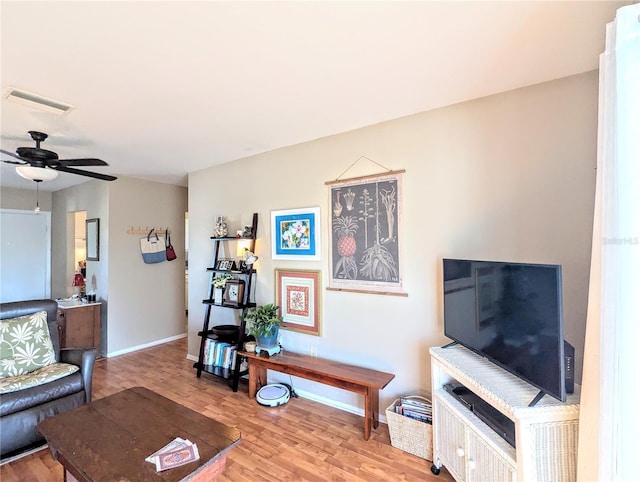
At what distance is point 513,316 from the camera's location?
1.57 metres

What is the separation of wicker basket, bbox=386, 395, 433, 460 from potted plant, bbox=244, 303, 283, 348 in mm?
1245

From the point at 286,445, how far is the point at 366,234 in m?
1.75

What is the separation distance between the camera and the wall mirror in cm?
434

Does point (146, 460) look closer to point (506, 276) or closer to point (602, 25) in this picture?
point (506, 276)

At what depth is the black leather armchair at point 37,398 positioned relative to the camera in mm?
2094

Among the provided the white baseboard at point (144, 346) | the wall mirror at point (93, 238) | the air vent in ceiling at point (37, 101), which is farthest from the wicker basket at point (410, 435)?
the wall mirror at point (93, 238)

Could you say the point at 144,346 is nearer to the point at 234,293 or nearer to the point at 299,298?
the point at 234,293

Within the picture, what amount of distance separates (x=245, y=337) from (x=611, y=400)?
2962mm

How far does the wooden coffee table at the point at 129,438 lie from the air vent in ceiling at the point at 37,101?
2.05 metres

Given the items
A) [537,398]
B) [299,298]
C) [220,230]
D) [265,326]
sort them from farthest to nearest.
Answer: [220,230], [299,298], [265,326], [537,398]

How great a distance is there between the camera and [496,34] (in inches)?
58.3

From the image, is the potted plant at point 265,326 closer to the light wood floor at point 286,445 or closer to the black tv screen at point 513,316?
the light wood floor at point 286,445

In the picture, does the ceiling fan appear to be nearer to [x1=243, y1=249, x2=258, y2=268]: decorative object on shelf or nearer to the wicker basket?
[x1=243, y1=249, x2=258, y2=268]: decorative object on shelf

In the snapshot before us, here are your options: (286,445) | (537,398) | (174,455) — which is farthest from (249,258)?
(537,398)
